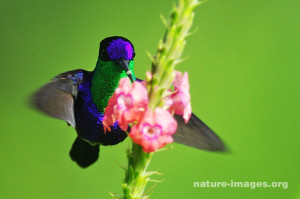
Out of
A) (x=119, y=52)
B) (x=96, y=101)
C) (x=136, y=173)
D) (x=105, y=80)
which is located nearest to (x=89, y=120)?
(x=96, y=101)

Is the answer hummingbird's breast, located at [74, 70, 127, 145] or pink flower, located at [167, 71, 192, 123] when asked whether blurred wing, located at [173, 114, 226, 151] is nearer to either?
pink flower, located at [167, 71, 192, 123]

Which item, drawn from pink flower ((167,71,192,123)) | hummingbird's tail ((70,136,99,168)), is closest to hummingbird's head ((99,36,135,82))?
hummingbird's tail ((70,136,99,168))

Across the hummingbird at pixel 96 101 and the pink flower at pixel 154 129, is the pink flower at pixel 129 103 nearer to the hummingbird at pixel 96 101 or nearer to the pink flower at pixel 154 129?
the pink flower at pixel 154 129

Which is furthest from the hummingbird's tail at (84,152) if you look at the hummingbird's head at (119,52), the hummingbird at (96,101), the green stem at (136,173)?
the green stem at (136,173)

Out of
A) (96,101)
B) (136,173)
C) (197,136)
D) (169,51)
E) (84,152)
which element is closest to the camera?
(169,51)

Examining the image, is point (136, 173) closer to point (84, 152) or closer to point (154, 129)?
point (154, 129)

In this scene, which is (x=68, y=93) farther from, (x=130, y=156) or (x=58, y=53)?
(x=58, y=53)
